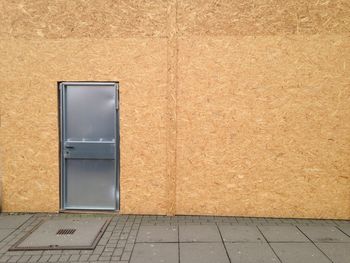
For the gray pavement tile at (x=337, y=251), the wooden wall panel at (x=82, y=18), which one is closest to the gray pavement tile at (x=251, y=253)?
the gray pavement tile at (x=337, y=251)

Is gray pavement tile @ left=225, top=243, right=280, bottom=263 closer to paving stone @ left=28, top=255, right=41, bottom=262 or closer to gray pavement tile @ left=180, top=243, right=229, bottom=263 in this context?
gray pavement tile @ left=180, top=243, right=229, bottom=263

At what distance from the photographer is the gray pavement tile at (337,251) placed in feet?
12.1

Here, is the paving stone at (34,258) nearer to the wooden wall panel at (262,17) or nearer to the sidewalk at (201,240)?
the sidewalk at (201,240)

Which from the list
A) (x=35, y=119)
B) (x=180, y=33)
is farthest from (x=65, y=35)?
(x=180, y=33)

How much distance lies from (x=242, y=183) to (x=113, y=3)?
3.72 meters

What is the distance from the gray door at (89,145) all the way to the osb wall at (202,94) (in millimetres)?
183

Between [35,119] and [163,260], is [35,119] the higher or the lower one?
the higher one

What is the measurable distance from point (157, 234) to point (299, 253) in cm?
193

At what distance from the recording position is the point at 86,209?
17.2 feet

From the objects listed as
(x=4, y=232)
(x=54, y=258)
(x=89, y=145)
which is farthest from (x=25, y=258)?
(x=89, y=145)

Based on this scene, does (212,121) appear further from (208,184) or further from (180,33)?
(180,33)

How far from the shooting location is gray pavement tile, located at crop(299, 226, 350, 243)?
4.25m

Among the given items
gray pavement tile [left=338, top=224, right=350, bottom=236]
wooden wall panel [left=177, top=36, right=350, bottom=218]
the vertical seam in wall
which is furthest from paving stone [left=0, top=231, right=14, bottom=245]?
gray pavement tile [left=338, top=224, right=350, bottom=236]

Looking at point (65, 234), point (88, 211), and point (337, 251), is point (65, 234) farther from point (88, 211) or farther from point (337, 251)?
point (337, 251)
